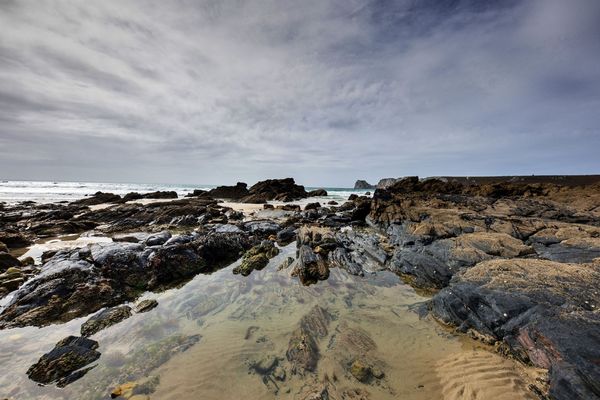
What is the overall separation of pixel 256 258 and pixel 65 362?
301 inches

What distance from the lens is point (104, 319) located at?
739 centimetres

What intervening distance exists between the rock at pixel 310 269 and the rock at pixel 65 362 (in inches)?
271

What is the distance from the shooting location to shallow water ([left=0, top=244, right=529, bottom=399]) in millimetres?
5008

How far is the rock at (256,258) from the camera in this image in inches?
463

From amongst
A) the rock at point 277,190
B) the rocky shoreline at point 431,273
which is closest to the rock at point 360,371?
the rocky shoreline at point 431,273

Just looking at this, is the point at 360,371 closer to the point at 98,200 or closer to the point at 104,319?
the point at 104,319

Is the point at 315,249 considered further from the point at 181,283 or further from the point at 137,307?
the point at 137,307

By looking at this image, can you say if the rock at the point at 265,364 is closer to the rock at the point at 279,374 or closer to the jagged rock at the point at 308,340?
the rock at the point at 279,374

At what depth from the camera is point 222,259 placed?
1329cm

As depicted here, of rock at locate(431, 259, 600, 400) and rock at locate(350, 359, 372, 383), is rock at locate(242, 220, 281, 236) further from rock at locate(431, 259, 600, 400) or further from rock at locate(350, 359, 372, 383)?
rock at locate(350, 359, 372, 383)

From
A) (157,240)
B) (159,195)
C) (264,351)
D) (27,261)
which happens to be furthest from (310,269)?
(159,195)

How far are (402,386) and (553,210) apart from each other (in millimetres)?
23585

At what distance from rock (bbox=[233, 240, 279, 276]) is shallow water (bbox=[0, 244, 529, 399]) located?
2.49m

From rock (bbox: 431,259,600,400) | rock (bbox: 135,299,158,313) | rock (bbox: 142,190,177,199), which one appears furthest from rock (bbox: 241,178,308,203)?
rock (bbox: 431,259,600,400)
